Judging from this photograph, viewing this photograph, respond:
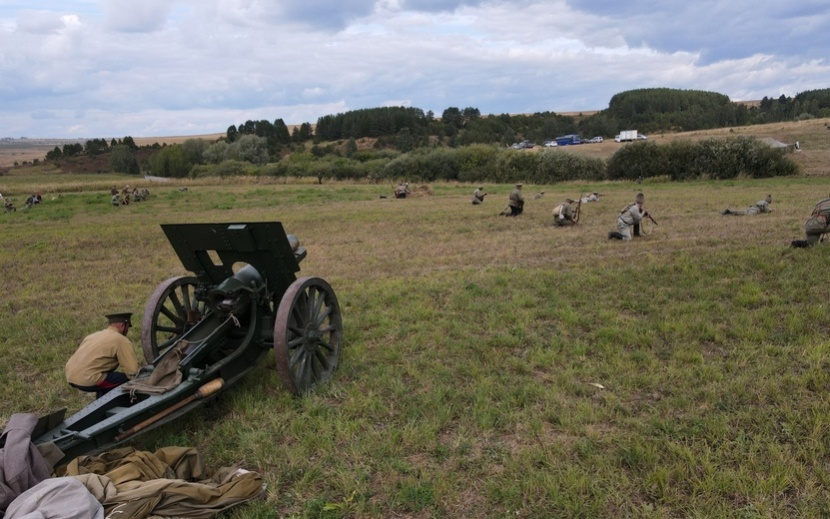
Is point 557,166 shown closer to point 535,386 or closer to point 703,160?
point 703,160

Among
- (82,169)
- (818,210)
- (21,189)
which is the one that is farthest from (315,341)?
(82,169)

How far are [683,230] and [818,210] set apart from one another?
13.1 ft

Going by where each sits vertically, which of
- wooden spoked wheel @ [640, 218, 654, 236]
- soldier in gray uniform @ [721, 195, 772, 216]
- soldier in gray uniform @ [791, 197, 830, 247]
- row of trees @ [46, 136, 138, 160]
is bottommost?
wooden spoked wheel @ [640, 218, 654, 236]

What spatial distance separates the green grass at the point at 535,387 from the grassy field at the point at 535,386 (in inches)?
0.9

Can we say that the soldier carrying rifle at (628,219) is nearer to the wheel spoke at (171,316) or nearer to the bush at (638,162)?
the wheel spoke at (171,316)

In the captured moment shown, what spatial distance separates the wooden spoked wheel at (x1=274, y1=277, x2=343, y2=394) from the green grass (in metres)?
0.26

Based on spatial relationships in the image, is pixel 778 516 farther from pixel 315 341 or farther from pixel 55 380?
pixel 55 380

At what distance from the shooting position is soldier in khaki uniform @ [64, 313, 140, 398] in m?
4.80

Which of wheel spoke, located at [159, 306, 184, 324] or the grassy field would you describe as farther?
wheel spoke, located at [159, 306, 184, 324]

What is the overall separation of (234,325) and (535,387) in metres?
3.03

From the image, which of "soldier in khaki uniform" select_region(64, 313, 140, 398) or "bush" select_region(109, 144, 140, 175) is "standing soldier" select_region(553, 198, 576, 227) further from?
"bush" select_region(109, 144, 140, 175)

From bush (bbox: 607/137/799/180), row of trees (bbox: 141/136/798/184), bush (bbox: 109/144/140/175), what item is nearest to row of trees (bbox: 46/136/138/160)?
bush (bbox: 109/144/140/175)

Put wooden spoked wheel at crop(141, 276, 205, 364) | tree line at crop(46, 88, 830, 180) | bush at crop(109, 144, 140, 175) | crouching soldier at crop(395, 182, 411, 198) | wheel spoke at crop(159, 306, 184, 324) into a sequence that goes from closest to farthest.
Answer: wooden spoked wheel at crop(141, 276, 205, 364) < wheel spoke at crop(159, 306, 184, 324) < crouching soldier at crop(395, 182, 411, 198) < tree line at crop(46, 88, 830, 180) < bush at crop(109, 144, 140, 175)

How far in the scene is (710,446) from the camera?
4109 millimetres
